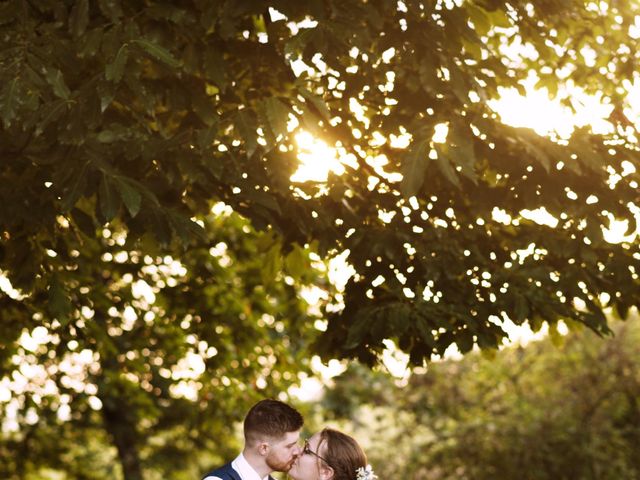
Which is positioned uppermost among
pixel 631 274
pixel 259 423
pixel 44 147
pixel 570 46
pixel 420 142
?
pixel 570 46

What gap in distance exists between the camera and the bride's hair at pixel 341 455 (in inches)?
234

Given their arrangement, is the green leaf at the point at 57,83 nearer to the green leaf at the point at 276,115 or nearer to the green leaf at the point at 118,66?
the green leaf at the point at 118,66

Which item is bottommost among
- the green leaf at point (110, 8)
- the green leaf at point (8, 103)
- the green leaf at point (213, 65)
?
the green leaf at point (8, 103)

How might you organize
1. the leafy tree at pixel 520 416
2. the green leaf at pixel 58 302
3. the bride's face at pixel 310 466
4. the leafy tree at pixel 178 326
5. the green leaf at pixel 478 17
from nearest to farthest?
the bride's face at pixel 310 466, the green leaf at pixel 478 17, the green leaf at pixel 58 302, the leafy tree at pixel 178 326, the leafy tree at pixel 520 416

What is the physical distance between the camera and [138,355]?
42.8ft

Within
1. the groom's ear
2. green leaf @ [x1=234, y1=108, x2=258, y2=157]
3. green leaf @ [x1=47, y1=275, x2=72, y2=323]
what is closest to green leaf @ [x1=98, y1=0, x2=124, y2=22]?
green leaf @ [x1=234, y1=108, x2=258, y2=157]

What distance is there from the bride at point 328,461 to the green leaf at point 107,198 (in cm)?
185

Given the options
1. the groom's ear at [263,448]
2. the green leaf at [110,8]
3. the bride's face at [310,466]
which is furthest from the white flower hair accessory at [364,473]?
the green leaf at [110,8]

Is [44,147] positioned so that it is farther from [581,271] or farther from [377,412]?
[377,412]

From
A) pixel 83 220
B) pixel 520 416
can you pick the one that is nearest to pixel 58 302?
pixel 83 220

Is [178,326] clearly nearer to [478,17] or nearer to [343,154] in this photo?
[343,154]

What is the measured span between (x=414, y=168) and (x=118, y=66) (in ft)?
5.34

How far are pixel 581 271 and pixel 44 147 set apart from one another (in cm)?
358

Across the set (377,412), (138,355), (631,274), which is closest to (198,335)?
(138,355)
